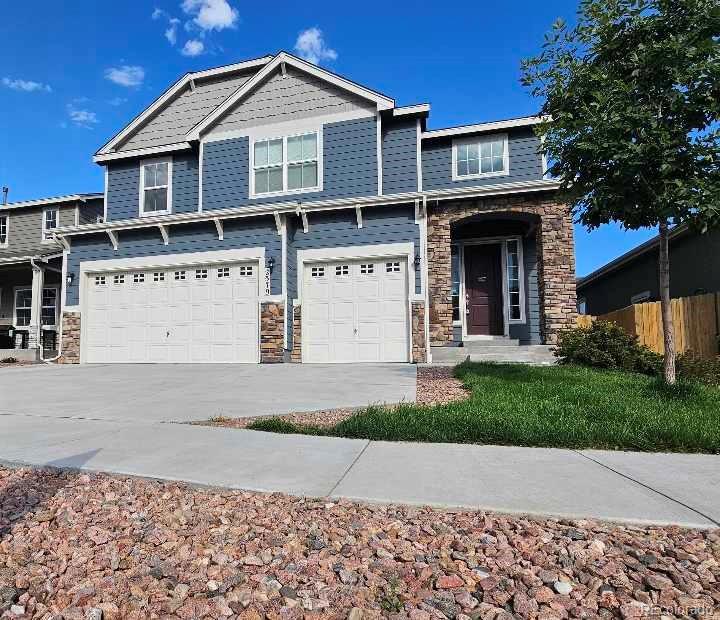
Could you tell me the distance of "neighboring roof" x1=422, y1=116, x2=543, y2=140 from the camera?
11703 millimetres

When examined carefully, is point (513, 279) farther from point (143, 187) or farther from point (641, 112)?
point (143, 187)

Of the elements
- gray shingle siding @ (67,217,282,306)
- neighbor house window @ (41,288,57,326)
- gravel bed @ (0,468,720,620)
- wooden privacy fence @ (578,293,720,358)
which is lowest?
gravel bed @ (0,468,720,620)

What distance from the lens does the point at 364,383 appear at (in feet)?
24.4

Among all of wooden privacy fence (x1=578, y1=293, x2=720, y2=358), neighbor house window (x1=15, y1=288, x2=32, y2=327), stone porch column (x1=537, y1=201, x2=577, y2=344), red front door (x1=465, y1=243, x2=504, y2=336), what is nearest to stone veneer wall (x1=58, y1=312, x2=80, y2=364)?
neighbor house window (x1=15, y1=288, x2=32, y2=327)

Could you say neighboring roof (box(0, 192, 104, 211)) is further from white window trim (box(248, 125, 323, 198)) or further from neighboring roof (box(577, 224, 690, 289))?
neighboring roof (box(577, 224, 690, 289))

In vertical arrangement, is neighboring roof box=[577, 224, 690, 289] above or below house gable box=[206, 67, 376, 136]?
below

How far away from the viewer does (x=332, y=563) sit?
199 cm

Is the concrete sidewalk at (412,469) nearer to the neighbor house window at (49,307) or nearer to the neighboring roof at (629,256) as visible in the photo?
the neighboring roof at (629,256)

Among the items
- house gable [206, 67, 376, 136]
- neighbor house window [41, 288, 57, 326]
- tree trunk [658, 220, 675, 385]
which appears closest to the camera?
tree trunk [658, 220, 675, 385]

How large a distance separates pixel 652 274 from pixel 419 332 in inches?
341

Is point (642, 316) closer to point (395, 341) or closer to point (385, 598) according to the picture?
point (395, 341)

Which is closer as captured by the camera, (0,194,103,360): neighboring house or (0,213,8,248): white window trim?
(0,194,103,360): neighboring house

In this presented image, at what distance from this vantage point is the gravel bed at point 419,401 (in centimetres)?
487

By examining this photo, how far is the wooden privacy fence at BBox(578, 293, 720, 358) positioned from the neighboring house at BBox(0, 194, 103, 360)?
672 inches
